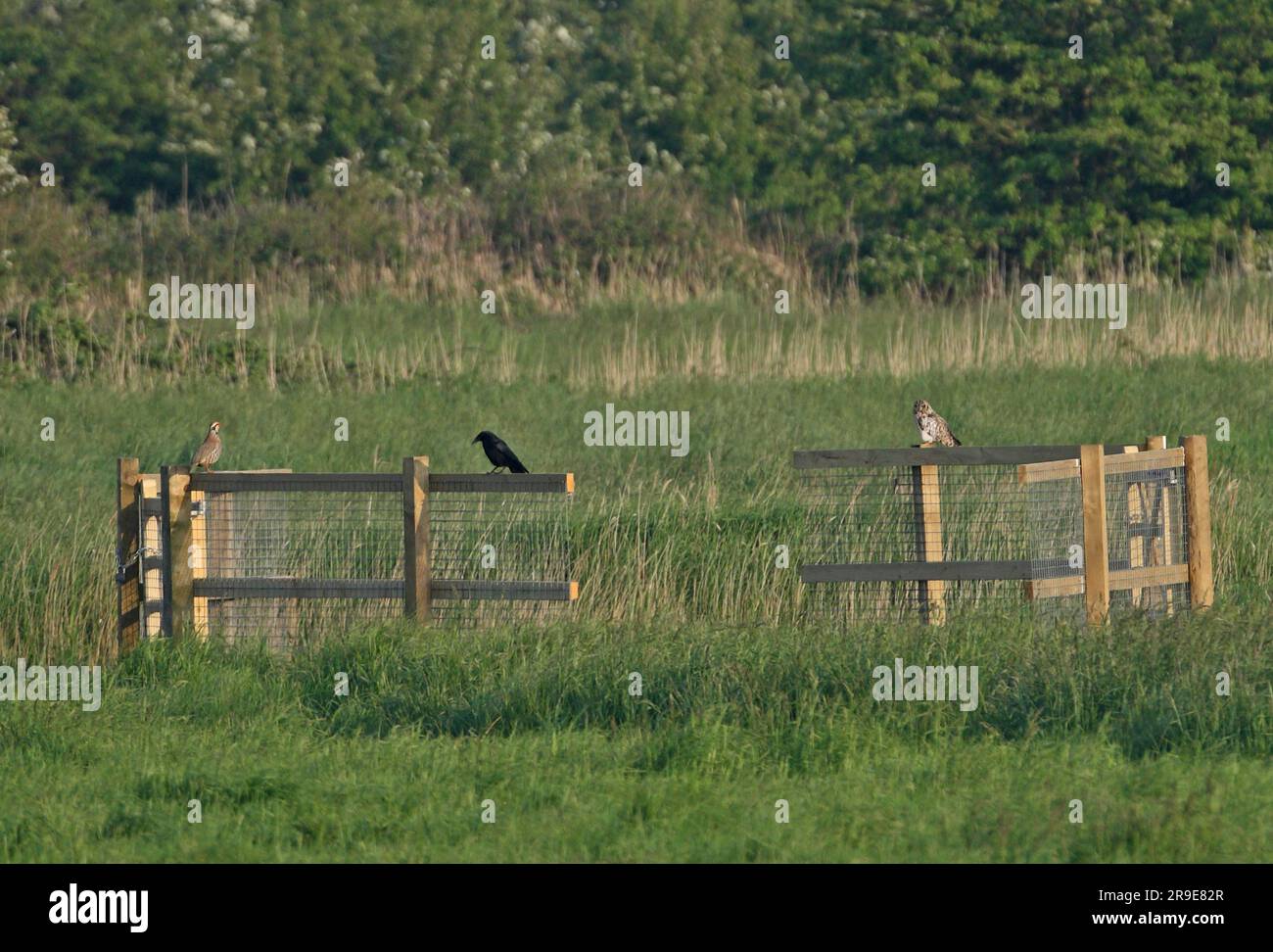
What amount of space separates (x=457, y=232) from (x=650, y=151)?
8.32 metres

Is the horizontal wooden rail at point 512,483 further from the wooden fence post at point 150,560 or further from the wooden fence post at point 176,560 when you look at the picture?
the wooden fence post at point 150,560

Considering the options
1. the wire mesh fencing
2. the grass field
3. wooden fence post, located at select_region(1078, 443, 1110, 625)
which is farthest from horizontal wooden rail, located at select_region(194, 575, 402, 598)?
wooden fence post, located at select_region(1078, 443, 1110, 625)

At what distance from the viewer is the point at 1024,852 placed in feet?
27.4

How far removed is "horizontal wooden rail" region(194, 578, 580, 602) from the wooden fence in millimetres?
1529

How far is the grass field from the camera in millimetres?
8805

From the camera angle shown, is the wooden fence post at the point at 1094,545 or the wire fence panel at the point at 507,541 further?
the wire fence panel at the point at 507,541

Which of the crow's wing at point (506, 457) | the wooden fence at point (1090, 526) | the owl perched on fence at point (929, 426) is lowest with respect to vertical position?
the wooden fence at point (1090, 526)

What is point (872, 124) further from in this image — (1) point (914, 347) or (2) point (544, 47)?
(1) point (914, 347)

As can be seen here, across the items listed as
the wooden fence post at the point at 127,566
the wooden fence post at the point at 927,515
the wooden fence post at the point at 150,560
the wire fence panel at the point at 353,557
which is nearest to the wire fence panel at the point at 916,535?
the wooden fence post at the point at 927,515

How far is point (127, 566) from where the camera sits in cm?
1333

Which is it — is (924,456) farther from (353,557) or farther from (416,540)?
(353,557)

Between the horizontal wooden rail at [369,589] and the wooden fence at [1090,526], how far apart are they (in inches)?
60.2

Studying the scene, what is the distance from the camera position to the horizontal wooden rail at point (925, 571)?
40.1ft

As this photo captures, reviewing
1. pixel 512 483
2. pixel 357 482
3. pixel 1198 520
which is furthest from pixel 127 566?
pixel 1198 520
